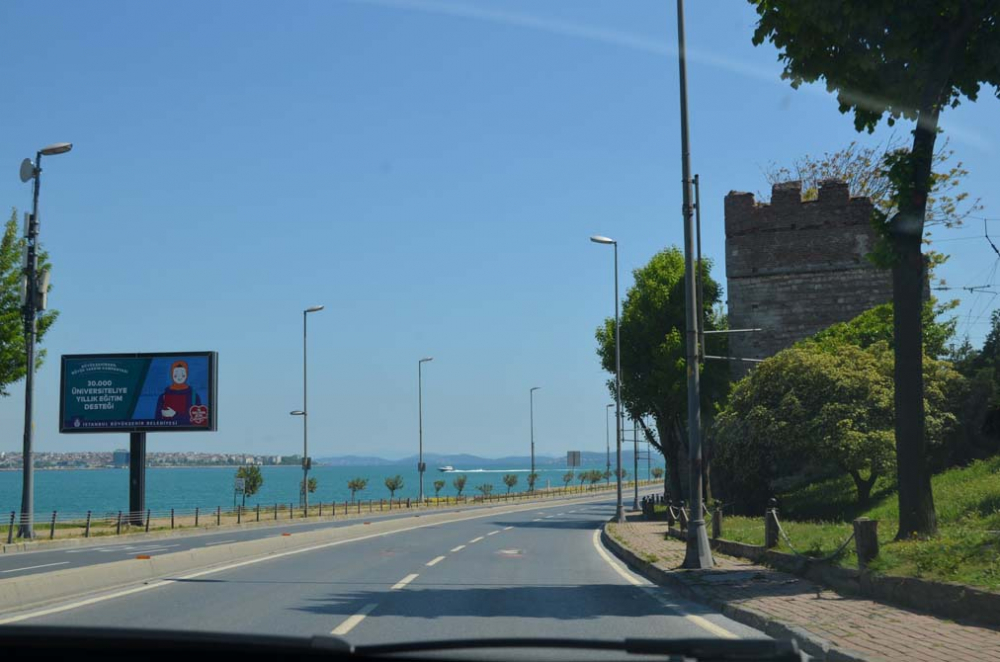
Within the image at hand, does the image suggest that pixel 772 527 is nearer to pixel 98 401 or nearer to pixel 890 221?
pixel 890 221

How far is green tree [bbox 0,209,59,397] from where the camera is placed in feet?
125

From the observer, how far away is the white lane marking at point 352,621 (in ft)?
33.7

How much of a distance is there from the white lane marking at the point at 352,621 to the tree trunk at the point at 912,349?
8095mm

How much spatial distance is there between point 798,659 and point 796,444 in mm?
27111

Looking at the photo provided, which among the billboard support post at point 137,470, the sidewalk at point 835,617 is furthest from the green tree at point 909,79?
the billboard support post at point 137,470

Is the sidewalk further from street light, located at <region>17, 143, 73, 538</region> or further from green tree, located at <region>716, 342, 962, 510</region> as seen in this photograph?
street light, located at <region>17, 143, 73, 538</region>

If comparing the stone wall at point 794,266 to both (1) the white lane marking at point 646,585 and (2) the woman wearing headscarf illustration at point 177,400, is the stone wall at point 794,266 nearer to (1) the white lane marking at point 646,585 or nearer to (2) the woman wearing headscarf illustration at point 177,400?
(1) the white lane marking at point 646,585

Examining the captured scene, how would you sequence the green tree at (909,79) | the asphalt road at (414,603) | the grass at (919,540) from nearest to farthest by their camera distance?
the asphalt road at (414,603)
the grass at (919,540)
the green tree at (909,79)

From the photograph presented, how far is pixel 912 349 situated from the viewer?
48.8ft

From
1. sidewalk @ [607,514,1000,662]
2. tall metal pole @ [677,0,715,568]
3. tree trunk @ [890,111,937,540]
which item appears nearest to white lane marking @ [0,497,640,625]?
sidewalk @ [607,514,1000,662]

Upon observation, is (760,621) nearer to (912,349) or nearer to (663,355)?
(912,349)

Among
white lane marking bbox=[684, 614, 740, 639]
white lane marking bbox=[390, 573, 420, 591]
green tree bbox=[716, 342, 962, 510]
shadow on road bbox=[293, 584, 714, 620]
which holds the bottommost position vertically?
white lane marking bbox=[390, 573, 420, 591]

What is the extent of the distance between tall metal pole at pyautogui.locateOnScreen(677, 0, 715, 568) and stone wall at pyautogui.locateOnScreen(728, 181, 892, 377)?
27.8 metres

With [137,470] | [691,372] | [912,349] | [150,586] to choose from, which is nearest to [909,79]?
[912,349]
